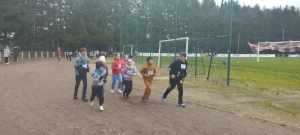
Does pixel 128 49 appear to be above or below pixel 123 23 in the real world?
below

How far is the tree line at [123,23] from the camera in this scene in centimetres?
3148

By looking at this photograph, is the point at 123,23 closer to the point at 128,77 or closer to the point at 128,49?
the point at 128,49

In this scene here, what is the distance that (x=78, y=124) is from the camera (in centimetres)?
679

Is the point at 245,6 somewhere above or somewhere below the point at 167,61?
above

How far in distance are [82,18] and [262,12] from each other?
48.5 m

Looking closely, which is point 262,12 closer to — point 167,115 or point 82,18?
point 82,18

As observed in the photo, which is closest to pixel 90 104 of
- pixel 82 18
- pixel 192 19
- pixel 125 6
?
pixel 192 19

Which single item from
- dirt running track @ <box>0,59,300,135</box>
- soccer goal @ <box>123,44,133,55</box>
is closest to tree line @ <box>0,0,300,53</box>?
soccer goal @ <box>123,44,133,55</box>

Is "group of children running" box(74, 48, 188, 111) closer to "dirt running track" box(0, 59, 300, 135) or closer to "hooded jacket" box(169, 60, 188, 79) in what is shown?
"hooded jacket" box(169, 60, 188, 79)

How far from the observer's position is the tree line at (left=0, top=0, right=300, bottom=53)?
3148 cm

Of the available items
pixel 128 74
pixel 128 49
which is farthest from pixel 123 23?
pixel 128 74

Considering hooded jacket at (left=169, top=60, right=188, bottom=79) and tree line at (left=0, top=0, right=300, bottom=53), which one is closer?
hooded jacket at (left=169, top=60, right=188, bottom=79)

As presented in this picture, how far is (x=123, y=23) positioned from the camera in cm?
4216

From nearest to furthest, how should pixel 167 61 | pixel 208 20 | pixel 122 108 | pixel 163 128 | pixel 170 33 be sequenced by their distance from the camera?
1. pixel 163 128
2. pixel 122 108
3. pixel 167 61
4. pixel 170 33
5. pixel 208 20
